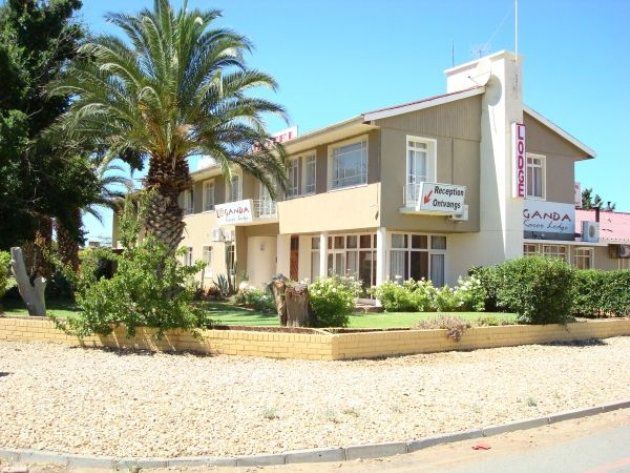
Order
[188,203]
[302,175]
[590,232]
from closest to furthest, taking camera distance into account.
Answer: [590,232] → [302,175] → [188,203]

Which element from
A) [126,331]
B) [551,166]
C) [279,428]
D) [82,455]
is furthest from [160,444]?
[551,166]

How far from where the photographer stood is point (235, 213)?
1099 inches

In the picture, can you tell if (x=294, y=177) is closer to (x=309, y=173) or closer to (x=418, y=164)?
(x=309, y=173)

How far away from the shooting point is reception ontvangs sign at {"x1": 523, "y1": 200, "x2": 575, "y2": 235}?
77.0 feet

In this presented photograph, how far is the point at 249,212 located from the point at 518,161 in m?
10.9

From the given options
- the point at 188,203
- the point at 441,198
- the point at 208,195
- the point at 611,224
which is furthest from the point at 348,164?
the point at 188,203

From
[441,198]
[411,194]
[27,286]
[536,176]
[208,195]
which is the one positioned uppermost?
[208,195]

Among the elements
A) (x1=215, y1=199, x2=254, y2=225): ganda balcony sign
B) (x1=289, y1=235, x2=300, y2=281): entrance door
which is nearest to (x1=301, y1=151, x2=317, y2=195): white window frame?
(x1=289, y1=235, x2=300, y2=281): entrance door

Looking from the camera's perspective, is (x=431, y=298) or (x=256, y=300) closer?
(x=431, y=298)

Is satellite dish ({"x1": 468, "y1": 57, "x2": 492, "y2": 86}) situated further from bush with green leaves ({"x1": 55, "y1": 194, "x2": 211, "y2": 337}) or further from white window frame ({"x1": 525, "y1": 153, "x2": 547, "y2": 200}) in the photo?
bush with green leaves ({"x1": 55, "y1": 194, "x2": 211, "y2": 337})

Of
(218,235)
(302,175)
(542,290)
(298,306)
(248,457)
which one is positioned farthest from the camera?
(218,235)

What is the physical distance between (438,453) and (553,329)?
350 inches

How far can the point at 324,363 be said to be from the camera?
10.9m

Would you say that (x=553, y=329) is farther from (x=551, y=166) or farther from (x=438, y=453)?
(x=551, y=166)
